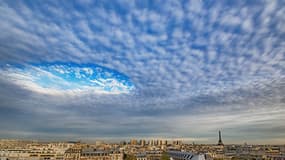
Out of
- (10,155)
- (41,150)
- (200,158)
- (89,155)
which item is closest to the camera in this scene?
(200,158)

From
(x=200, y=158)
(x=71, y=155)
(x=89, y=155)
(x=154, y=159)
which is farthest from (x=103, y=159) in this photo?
(x=200, y=158)

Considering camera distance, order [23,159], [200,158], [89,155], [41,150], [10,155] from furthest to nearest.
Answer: [41,150]
[89,155]
[10,155]
[23,159]
[200,158]

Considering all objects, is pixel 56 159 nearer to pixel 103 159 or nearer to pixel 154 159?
pixel 103 159

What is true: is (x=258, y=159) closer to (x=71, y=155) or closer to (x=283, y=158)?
(x=283, y=158)

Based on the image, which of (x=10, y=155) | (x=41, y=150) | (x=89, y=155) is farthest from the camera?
(x=41, y=150)

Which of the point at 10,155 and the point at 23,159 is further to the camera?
the point at 10,155

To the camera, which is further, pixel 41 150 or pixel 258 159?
pixel 41 150

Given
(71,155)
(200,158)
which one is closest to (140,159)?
(71,155)

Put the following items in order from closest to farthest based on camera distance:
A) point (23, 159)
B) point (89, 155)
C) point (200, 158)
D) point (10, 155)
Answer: point (200, 158) < point (23, 159) < point (10, 155) < point (89, 155)

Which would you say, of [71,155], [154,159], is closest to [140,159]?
[154,159]
